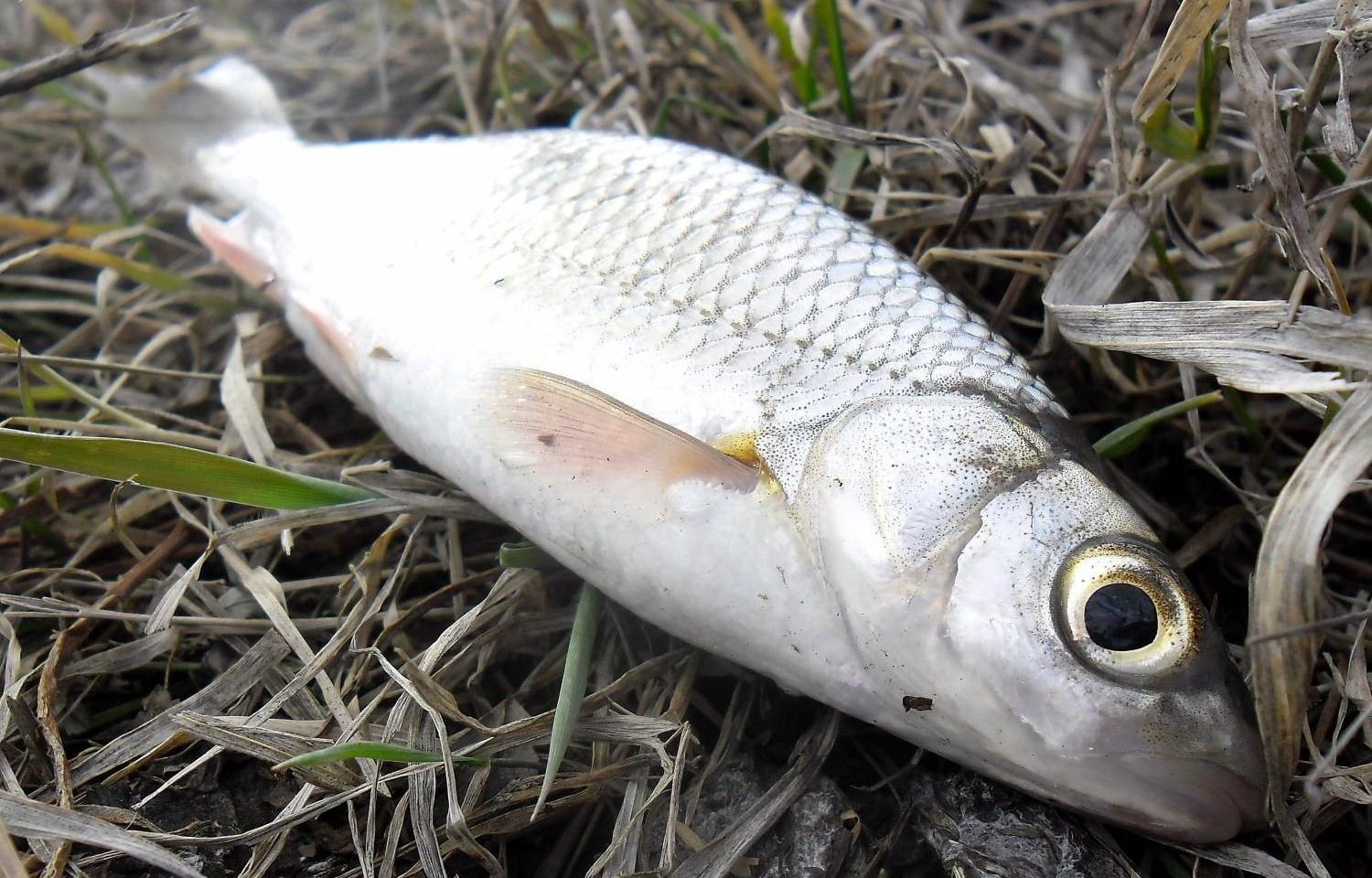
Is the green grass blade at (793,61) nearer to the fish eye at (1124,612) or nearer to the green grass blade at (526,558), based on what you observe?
the green grass blade at (526,558)

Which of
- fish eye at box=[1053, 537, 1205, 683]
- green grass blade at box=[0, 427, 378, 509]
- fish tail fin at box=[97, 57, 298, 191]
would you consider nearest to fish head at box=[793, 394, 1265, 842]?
fish eye at box=[1053, 537, 1205, 683]

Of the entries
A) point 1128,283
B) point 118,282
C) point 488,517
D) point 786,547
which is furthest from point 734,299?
point 118,282

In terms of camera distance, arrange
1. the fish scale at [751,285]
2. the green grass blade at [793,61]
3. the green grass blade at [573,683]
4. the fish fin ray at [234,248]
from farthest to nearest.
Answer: the green grass blade at [793,61], the fish fin ray at [234,248], the fish scale at [751,285], the green grass blade at [573,683]

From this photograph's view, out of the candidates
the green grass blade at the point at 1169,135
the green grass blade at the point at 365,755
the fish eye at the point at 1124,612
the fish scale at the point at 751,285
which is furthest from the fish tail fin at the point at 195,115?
the fish eye at the point at 1124,612

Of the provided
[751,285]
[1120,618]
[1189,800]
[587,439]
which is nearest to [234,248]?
[587,439]

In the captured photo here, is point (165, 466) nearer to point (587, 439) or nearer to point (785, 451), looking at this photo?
point (587, 439)

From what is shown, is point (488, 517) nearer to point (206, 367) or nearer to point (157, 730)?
point (157, 730)
